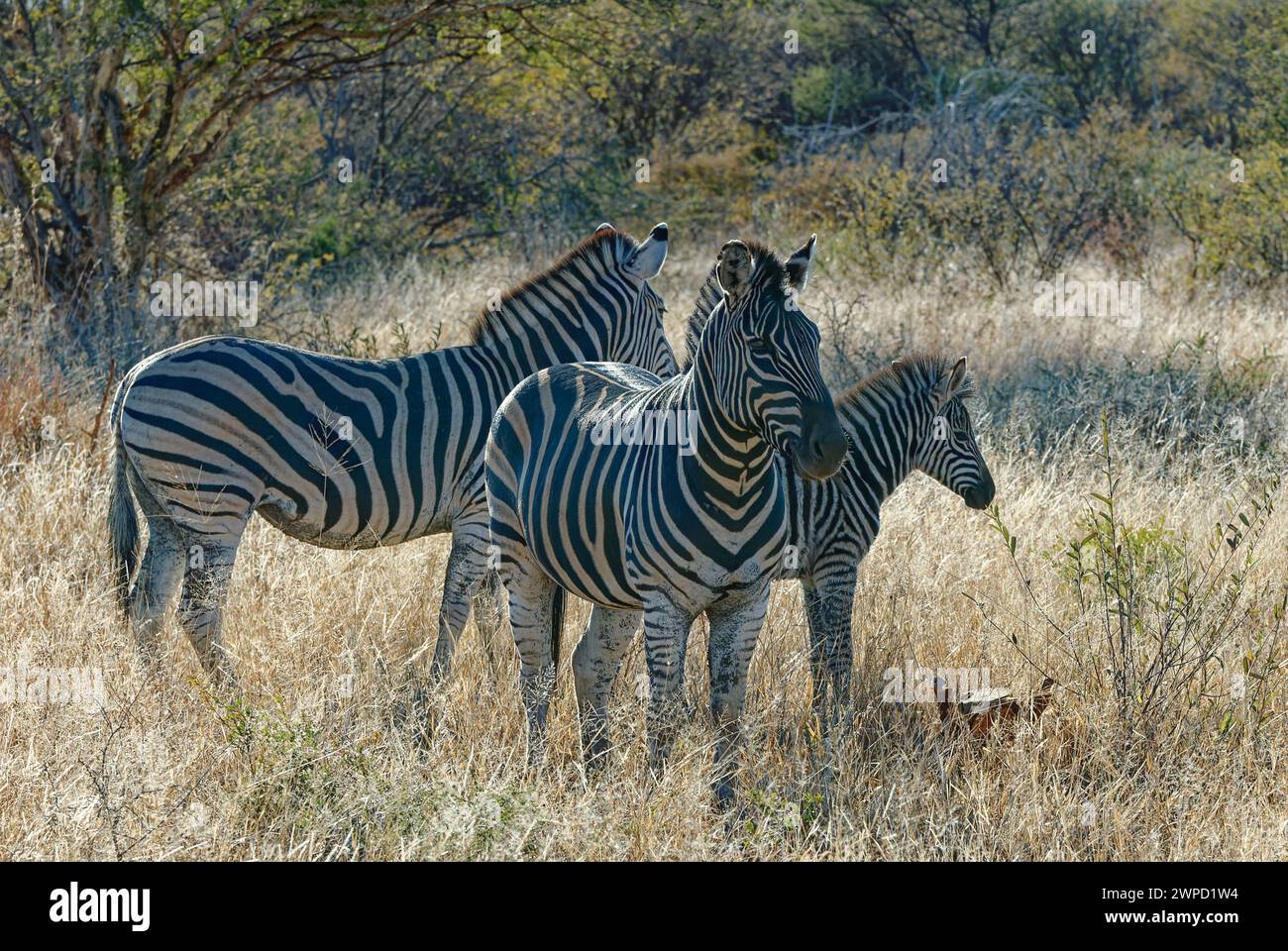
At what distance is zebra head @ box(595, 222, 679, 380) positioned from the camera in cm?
582

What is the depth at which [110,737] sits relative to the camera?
3.77 m

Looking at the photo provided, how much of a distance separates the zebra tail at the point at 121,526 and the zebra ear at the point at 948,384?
3042mm

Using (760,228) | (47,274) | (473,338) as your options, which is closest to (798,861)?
(473,338)

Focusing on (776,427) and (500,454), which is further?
(500,454)

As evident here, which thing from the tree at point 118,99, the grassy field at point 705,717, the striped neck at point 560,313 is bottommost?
the grassy field at point 705,717

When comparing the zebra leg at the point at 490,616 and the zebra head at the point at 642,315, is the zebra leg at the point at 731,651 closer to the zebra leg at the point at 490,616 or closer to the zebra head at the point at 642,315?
the zebra leg at the point at 490,616

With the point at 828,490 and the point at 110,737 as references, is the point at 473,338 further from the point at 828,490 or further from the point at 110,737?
the point at 110,737

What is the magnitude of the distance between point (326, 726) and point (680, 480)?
150 cm

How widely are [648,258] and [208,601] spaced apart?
2.30 meters

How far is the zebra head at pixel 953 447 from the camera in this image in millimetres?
5062

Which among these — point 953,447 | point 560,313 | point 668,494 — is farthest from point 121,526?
point 953,447

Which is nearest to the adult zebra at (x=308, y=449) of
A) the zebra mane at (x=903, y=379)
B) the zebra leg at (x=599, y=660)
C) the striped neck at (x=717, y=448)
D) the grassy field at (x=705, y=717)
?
the grassy field at (x=705, y=717)

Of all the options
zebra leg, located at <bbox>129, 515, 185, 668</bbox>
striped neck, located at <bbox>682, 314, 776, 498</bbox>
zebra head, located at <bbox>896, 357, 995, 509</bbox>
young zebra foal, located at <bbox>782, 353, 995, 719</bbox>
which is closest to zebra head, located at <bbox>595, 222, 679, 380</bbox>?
young zebra foal, located at <bbox>782, 353, 995, 719</bbox>

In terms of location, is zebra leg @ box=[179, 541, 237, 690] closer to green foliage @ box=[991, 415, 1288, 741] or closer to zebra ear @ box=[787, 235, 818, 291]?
zebra ear @ box=[787, 235, 818, 291]
